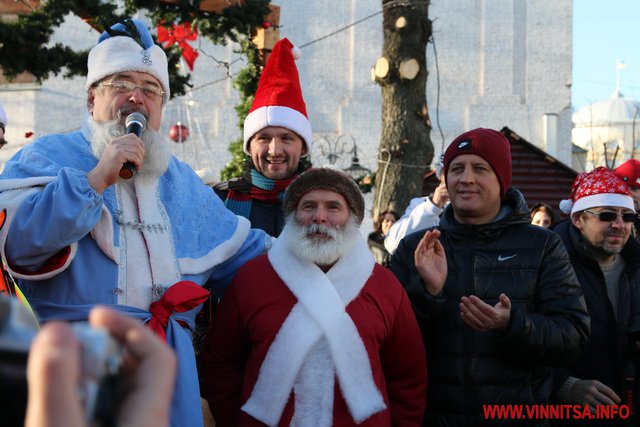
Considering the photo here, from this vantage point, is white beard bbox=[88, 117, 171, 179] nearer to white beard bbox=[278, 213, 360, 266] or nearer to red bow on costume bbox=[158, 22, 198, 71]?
white beard bbox=[278, 213, 360, 266]

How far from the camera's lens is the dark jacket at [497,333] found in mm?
3283

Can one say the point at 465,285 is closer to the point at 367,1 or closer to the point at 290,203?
the point at 290,203

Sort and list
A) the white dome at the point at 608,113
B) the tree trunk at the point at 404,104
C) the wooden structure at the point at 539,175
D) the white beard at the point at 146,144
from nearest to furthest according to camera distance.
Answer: the white beard at the point at 146,144
the tree trunk at the point at 404,104
the wooden structure at the point at 539,175
the white dome at the point at 608,113

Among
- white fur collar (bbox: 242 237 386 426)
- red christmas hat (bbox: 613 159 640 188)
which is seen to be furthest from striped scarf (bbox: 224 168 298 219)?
red christmas hat (bbox: 613 159 640 188)

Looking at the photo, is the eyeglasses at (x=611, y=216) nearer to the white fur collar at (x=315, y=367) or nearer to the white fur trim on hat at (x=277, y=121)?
the white fur trim on hat at (x=277, y=121)

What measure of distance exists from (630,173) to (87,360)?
16.7ft

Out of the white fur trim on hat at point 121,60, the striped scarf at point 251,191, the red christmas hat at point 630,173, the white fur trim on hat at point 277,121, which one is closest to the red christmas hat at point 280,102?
the white fur trim on hat at point 277,121

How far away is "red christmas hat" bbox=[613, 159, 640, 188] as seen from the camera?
5328mm

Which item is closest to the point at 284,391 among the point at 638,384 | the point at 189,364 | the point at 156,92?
the point at 189,364

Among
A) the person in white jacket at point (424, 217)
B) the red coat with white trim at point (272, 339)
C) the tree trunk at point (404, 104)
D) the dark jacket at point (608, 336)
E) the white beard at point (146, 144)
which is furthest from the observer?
the tree trunk at point (404, 104)

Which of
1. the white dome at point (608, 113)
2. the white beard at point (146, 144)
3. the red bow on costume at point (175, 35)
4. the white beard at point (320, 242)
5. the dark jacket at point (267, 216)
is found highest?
the white dome at point (608, 113)

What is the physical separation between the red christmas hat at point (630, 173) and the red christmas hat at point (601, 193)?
102 centimetres

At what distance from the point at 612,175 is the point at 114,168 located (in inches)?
109

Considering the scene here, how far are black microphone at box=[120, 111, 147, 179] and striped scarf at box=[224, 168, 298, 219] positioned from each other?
3.51 feet
